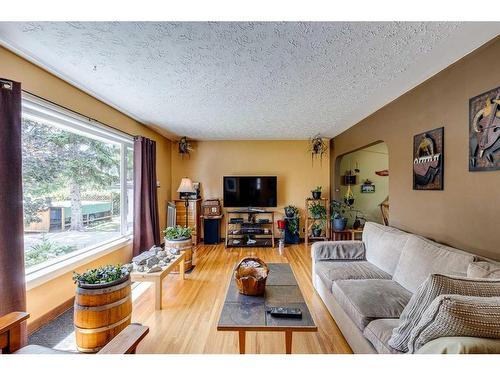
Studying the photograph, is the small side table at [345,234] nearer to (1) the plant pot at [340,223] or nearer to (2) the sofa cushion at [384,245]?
(1) the plant pot at [340,223]

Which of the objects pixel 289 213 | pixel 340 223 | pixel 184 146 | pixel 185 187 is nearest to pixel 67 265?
pixel 185 187

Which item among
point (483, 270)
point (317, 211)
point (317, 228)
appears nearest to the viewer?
point (483, 270)

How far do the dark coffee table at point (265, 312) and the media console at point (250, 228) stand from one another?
2957 mm

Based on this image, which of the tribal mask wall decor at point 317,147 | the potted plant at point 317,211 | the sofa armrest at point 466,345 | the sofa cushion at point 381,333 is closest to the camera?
the sofa armrest at point 466,345

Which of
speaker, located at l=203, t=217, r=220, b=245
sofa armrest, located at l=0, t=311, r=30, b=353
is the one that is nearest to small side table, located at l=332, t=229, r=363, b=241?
speaker, located at l=203, t=217, r=220, b=245

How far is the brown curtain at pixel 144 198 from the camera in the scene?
147 inches

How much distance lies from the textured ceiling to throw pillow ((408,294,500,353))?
1.64 meters

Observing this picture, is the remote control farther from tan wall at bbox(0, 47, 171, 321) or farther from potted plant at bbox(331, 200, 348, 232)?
potted plant at bbox(331, 200, 348, 232)

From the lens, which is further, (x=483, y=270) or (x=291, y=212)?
(x=291, y=212)

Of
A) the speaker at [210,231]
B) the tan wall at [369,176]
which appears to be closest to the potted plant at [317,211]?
the tan wall at [369,176]

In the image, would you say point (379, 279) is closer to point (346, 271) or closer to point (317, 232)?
point (346, 271)

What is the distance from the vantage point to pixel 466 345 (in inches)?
31.4

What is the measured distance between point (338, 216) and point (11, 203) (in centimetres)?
439
